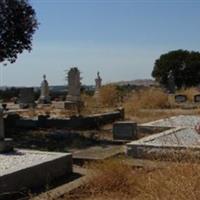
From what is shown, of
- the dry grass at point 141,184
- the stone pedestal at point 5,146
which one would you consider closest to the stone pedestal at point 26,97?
the stone pedestal at point 5,146

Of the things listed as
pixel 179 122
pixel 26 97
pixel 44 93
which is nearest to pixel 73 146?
pixel 179 122

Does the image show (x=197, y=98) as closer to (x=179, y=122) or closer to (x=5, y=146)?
(x=179, y=122)

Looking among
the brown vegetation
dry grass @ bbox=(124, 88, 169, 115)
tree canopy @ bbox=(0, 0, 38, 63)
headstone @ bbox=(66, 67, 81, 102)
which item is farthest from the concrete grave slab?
the brown vegetation

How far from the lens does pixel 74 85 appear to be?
2739 centimetres

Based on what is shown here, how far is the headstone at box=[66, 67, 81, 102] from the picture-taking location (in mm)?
27294

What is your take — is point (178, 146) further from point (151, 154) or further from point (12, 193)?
point (12, 193)

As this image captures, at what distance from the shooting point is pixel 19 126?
17.8m

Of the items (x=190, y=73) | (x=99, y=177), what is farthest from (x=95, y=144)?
(x=190, y=73)

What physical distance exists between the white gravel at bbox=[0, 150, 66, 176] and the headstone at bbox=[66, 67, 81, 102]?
17238 mm

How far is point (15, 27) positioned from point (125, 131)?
15.3 feet

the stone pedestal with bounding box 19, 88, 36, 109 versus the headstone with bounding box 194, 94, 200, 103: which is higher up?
the stone pedestal with bounding box 19, 88, 36, 109

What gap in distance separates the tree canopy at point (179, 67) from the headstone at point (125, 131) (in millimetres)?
49208

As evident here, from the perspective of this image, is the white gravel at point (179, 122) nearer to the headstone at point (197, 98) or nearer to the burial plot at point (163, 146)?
the burial plot at point (163, 146)

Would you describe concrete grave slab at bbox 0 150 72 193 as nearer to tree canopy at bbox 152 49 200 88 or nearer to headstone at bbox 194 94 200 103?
headstone at bbox 194 94 200 103
